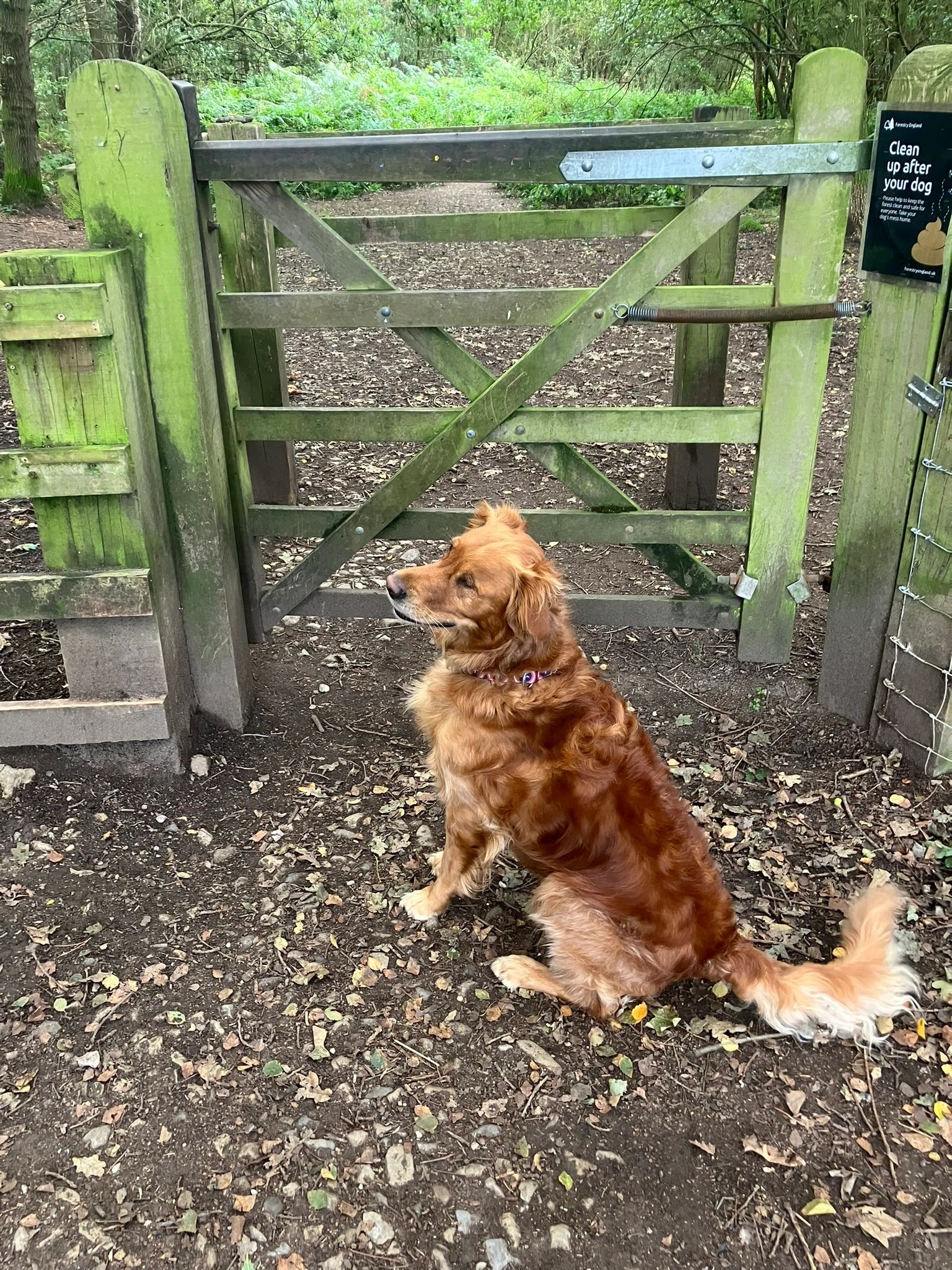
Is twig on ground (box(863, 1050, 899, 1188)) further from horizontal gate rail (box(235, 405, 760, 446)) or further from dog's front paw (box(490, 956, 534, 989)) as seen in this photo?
horizontal gate rail (box(235, 405, 760, 446))

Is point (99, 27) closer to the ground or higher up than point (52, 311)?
higher up

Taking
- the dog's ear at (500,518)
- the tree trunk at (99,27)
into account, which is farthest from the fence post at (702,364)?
the tree trunk at (99,27)

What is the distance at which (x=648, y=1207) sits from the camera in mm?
2334

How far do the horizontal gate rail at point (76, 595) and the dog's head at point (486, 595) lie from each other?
1.14 meters

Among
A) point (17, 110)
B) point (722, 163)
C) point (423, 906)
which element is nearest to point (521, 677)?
point (423, 906)

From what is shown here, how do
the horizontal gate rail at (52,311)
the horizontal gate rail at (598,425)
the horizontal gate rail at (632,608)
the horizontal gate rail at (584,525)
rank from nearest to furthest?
the horizontal gate rail at (52,311) → the horizontal gate rail at (598,425) → the horizontal gate rail at (584,525) → the horizontal gate rail at (632,608)

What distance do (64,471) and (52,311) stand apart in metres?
0.55

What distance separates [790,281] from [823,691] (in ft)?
5.87

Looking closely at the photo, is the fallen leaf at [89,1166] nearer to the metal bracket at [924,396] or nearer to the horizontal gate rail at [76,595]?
the horizontal gate rail at [76,595]

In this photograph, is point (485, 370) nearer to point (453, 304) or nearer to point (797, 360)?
point (453, 304)

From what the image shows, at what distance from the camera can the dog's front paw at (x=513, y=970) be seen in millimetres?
2961

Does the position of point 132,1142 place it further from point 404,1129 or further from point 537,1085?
point 537,1085

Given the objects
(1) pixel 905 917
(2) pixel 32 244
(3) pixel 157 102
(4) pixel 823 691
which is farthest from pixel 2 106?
(1) pixel 905 917

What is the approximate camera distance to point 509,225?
13.6 ft
